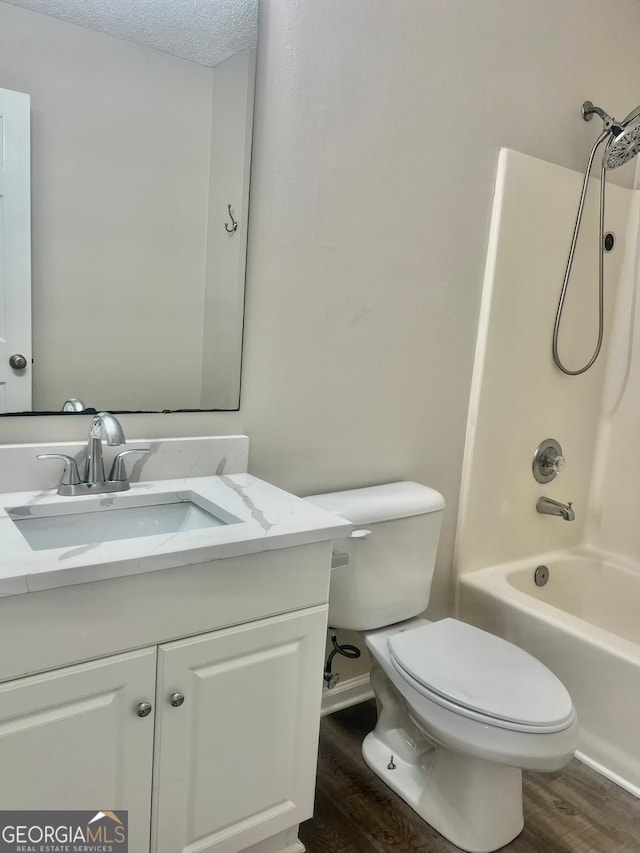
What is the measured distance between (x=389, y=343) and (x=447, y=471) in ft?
1.61

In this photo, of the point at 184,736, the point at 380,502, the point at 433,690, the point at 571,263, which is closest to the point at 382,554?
the point at 380,502

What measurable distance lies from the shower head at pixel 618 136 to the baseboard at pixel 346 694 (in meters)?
1.81

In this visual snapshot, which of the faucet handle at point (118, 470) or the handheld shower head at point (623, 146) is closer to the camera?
the faucet handle at point (118, 470)

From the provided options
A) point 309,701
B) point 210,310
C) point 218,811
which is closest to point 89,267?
point 210,310

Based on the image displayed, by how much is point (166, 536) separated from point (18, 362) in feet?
1.72

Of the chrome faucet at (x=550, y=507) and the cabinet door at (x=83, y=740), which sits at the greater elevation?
the chrome faucet at (x=550, y=507)

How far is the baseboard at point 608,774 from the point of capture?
1778mm

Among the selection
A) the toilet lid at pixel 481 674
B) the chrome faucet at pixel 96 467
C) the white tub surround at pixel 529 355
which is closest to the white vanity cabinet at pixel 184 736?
the toilet lid at pixel 481 674

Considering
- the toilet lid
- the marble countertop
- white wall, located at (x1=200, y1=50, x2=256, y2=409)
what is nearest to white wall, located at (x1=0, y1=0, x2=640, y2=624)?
white wall, located at (x1=200, y1=50, x2=256, y2=409)

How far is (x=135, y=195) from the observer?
4.76ft

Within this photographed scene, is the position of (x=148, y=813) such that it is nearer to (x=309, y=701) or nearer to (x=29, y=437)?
(x=309, y=701)

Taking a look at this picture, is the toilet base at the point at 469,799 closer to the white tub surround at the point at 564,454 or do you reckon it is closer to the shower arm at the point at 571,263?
the white tub surround at the point at 564,454

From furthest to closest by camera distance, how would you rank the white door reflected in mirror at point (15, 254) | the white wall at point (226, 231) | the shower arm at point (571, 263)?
the shower arm at point (571, 263), the white wall at point (226, 231), the white door reflected in mirror at point (15, 254)

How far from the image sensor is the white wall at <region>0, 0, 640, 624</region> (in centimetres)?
161
